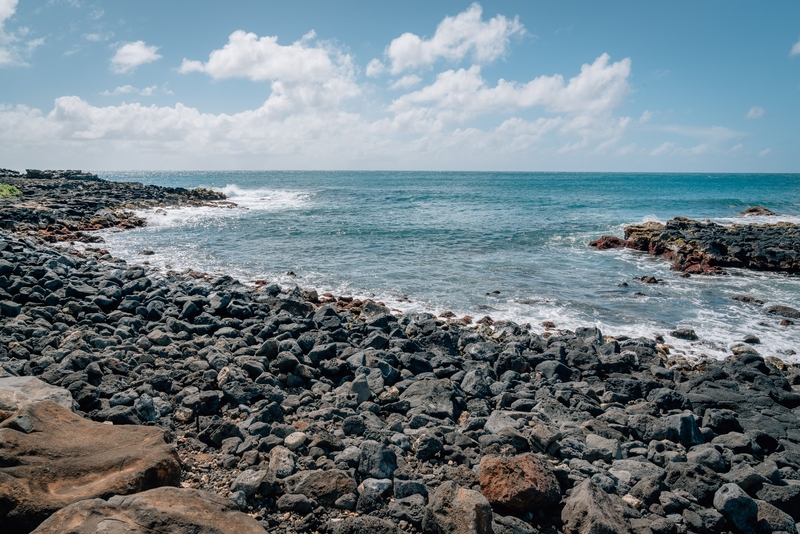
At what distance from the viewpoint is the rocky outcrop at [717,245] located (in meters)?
18.1

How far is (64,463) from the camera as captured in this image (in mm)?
3322

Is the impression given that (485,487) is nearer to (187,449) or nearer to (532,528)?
(532,528)

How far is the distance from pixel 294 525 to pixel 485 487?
1.62m

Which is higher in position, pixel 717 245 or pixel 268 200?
pixel 268 200

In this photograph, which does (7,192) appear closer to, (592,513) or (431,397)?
(431,397)

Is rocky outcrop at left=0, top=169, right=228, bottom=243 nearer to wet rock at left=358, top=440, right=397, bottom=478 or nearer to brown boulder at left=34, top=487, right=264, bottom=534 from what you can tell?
wet rock at left=358, top=440, right=397, bottom=478

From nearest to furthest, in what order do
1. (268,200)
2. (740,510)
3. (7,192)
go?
(740,510)
(7,192)
(268,200)

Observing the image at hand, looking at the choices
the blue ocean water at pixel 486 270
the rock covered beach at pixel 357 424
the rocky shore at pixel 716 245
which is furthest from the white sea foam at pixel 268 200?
the rock covered beach at pixel 357 424

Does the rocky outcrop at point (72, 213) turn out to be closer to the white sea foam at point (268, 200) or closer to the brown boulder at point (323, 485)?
the white sea foam at point (268, 200)

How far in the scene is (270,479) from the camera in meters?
3.97

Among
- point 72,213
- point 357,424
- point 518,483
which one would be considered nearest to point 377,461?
point 357,424

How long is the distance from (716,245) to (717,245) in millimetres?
42

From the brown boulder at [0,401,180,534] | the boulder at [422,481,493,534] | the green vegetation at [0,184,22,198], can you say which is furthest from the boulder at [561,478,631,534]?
the green vegetation at [0,184,22,198]

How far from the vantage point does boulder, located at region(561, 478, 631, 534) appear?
365 cm
